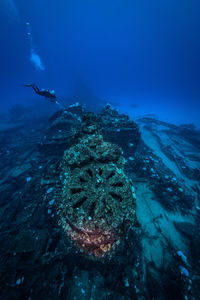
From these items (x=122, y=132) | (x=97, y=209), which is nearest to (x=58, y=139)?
(x=122, y=132)

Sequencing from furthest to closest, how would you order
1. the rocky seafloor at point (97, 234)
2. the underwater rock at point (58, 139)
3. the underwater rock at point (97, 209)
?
the underwater rock at point (58, 139) → the rocky seafloor at point (97, 234) → the underwater rock at point (97, 209)

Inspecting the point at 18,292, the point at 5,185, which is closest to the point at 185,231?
the point at 18,292

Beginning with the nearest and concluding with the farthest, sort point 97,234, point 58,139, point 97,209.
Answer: point 97,234, point 97,209, point 58,139

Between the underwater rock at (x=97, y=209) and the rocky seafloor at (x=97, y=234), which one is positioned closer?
the underwater rock at (x=97, y=209)

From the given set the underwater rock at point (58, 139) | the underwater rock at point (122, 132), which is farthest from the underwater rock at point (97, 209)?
the underwater rock at point (122, 132)

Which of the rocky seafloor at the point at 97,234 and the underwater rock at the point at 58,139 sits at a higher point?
the underwater rock at the point at 58,139

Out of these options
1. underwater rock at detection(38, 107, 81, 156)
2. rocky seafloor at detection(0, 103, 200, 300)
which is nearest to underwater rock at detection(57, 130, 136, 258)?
rocky seafloor at detection(0, 103, 200, 300)

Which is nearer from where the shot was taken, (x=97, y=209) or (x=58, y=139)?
(x=97, y=209)

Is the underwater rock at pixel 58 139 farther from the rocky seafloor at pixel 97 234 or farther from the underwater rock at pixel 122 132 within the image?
the rocky seafloor at pixel 97 234

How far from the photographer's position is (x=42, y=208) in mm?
4312

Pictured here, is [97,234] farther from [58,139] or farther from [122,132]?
[122,132]

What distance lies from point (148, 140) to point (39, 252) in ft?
45.3

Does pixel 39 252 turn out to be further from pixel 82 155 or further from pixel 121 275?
pixel 82 155

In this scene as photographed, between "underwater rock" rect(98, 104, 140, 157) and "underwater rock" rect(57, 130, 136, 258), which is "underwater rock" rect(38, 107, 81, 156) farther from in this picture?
"underwater rock" rect(57, 130, 136, 258)
